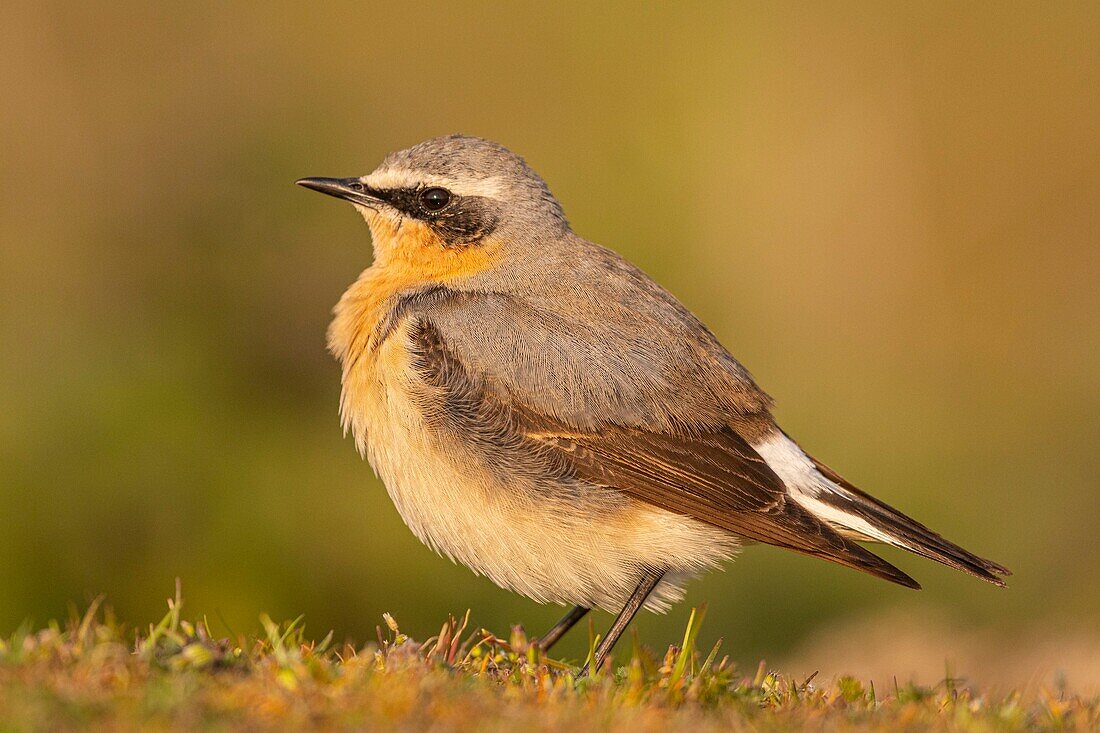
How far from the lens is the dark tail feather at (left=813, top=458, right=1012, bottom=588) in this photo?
7.17 m

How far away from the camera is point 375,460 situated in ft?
25.5

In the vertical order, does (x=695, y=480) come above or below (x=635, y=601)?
above

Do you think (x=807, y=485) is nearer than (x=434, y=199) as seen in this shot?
Yes

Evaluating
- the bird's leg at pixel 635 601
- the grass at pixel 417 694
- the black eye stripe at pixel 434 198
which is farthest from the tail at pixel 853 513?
the black eye stripe at pixel 434 198

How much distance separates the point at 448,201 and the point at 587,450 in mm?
2092

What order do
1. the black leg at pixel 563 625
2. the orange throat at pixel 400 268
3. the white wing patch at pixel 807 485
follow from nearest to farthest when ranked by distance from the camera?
the white wing patch at pixel 807 485 → the black leg at pixel 563 625 → the orange throat at pixel 400 268

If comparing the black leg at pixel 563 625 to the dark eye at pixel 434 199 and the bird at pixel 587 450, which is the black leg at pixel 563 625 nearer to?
the bird at pixel 587 450

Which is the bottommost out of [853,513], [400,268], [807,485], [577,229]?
[853,513]

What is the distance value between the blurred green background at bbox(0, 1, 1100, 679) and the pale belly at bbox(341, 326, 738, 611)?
357 cm

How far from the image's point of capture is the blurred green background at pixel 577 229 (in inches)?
452

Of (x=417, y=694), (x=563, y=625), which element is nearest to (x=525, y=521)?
(x=563, y=625)

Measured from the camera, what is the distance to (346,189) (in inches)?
341

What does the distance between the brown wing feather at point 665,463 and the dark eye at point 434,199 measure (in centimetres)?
134

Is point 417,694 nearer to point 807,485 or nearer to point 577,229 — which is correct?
point 807,485
